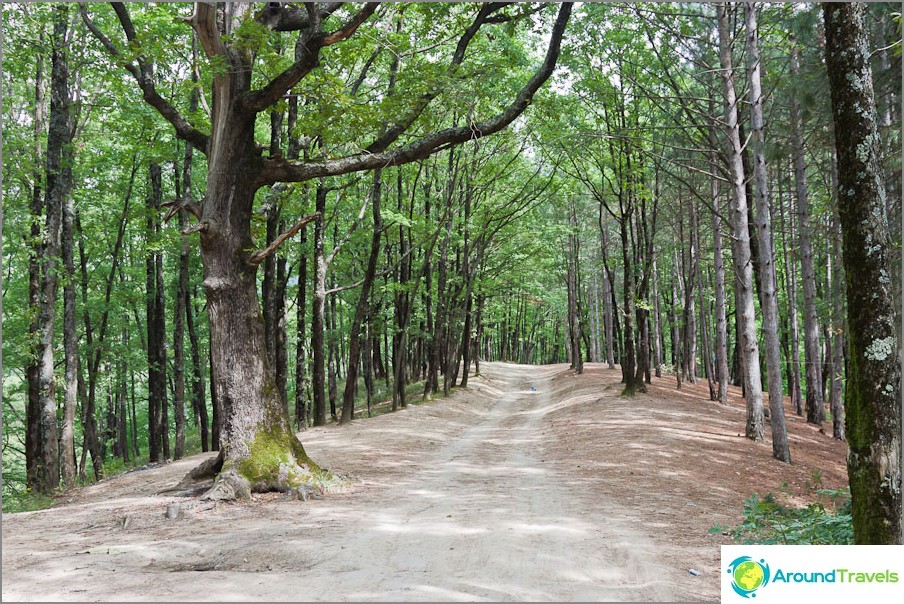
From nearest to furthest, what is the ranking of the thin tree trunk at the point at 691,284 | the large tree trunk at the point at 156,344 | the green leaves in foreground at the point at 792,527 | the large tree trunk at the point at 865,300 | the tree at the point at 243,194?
the large tree trunk at the point at 865,300, the green leaves in foreground at the point at 792,527, the tree at the point at 243,194, the large tree trunk at the point at 156,344, the thin tree trunk at the point at 691,284

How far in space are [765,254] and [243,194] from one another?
10.6 meters

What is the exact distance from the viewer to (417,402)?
2353cm

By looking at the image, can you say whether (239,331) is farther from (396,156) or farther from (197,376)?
(197,376)

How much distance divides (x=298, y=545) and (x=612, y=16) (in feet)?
51.0

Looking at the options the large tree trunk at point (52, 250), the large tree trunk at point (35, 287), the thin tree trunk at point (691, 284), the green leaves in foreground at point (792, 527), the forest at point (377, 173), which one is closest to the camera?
the green leaves in foreground at point (792, 527)

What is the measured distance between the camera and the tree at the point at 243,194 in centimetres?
845

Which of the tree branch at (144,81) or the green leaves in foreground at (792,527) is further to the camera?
the tree branch at (144,81)

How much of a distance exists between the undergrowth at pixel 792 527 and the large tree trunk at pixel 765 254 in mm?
5778

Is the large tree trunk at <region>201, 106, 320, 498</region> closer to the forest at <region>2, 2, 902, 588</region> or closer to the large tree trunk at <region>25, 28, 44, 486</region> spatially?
the forest at <region>2, 2, 902, 588</region>

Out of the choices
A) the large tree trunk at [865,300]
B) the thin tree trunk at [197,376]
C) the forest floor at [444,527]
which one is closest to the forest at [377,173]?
the large tree trunk at [865,300]

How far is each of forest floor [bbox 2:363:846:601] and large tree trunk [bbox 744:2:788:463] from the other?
2.52 feet

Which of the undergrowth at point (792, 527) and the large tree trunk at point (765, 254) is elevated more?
the large tree trunk at point (765, 254)

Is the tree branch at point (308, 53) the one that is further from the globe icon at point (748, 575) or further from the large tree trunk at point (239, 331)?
the globe icon at point (748, 575)

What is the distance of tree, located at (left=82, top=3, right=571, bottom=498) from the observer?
8.45m
